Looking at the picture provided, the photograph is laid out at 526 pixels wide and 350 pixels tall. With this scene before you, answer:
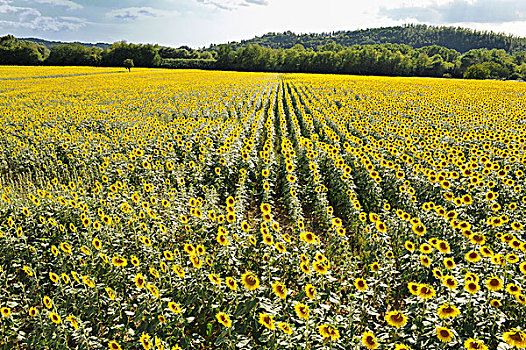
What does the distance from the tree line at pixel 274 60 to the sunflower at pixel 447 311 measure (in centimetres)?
8816

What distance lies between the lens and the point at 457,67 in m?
83.9

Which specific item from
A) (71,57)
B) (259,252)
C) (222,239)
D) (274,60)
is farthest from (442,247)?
(274,60)

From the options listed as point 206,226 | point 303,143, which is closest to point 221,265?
point 206,226

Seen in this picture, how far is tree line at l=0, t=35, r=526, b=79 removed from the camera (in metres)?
76.9

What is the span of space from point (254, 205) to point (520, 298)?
17.7 ft

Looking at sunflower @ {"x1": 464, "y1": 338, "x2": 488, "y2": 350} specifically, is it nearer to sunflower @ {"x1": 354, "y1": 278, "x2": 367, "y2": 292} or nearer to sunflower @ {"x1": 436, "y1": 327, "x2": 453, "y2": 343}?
sunflower @ {"x1": 436, "y1": 327, "x2": 453, "y2": 343}

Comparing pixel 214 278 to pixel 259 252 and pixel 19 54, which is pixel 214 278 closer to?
pixel 259 252

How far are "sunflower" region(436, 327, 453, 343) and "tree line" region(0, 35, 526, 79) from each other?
88303 mm

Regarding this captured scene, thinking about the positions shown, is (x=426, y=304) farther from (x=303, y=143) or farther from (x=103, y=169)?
(x=103, y=169)

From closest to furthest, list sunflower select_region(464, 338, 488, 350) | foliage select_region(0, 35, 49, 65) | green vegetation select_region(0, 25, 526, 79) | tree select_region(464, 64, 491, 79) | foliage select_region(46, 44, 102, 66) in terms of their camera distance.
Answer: sunflower select_region(464, 338, 488, 350)
tree select_region(464, 64, 491, 79)
foliage select_region(0, 35, 49, 65)
green vegetation select_region(0, 25, 526, 79)
foliage select_region(46, 44, 102, 66)

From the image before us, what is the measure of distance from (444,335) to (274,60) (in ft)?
336

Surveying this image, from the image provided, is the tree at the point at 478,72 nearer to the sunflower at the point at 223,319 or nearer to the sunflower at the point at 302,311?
the sunflower at the point at 302,311

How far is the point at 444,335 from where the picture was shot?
282cm

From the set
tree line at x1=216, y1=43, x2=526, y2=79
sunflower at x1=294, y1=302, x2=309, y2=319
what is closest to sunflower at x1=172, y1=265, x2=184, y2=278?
sunflower at x1=294, y1=302, x2=309, y2=319
